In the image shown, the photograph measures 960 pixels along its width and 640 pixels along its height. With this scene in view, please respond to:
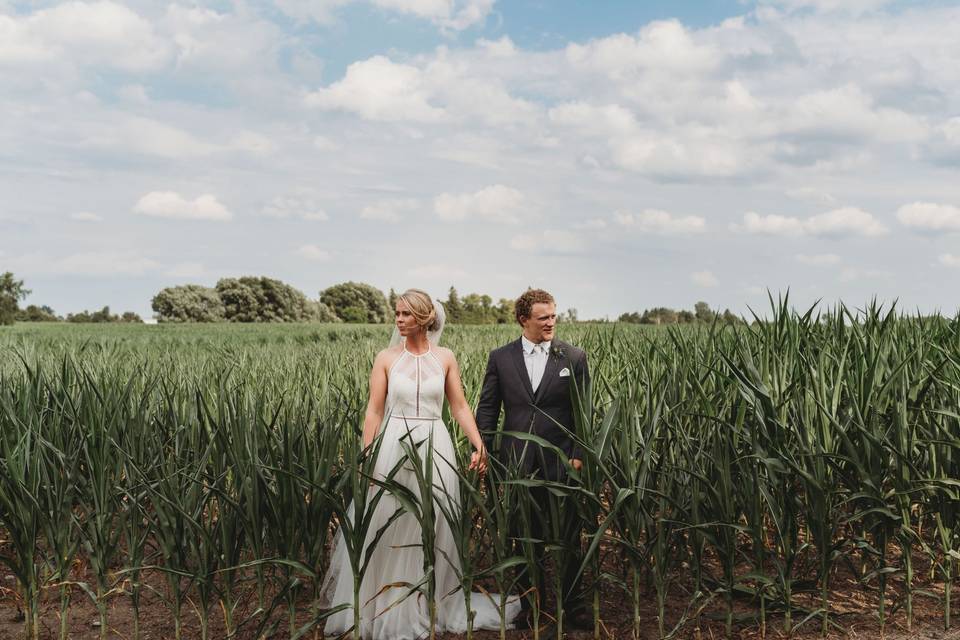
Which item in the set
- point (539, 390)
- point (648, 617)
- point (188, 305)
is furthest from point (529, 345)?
point (188, 305)

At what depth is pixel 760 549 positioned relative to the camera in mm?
3400

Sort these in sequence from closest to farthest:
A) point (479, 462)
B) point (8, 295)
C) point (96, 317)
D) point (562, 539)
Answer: point (562, 539), point (479, 462), point (8, 295), point (96, 317)

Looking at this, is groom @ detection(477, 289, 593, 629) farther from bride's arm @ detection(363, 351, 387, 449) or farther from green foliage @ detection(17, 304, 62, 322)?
green foliage @ detection(17, 304, 62, 322)

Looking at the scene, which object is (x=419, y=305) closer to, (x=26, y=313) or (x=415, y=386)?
(x=415, y=386)

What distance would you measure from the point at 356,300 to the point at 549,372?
7153cm

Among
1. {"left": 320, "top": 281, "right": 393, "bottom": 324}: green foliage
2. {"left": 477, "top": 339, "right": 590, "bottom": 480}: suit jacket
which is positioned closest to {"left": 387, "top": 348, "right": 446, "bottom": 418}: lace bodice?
{"left": 477, "top": 339, "right": 590, "bottom": 480}: suit jacket

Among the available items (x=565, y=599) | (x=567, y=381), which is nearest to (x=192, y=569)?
(x=565, y=599)

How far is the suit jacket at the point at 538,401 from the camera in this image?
3811mm

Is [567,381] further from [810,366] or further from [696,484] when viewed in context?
[810,366]

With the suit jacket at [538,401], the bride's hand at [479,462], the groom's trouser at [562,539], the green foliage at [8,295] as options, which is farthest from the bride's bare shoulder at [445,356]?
the green foliage at [8,295]

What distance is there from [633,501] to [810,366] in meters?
1.43

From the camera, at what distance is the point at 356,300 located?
74.2 meters

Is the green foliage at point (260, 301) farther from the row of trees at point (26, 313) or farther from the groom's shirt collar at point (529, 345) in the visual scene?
the groom's shirt collar at point (529, 345)

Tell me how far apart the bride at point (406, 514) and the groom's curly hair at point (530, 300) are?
17.2 inches
